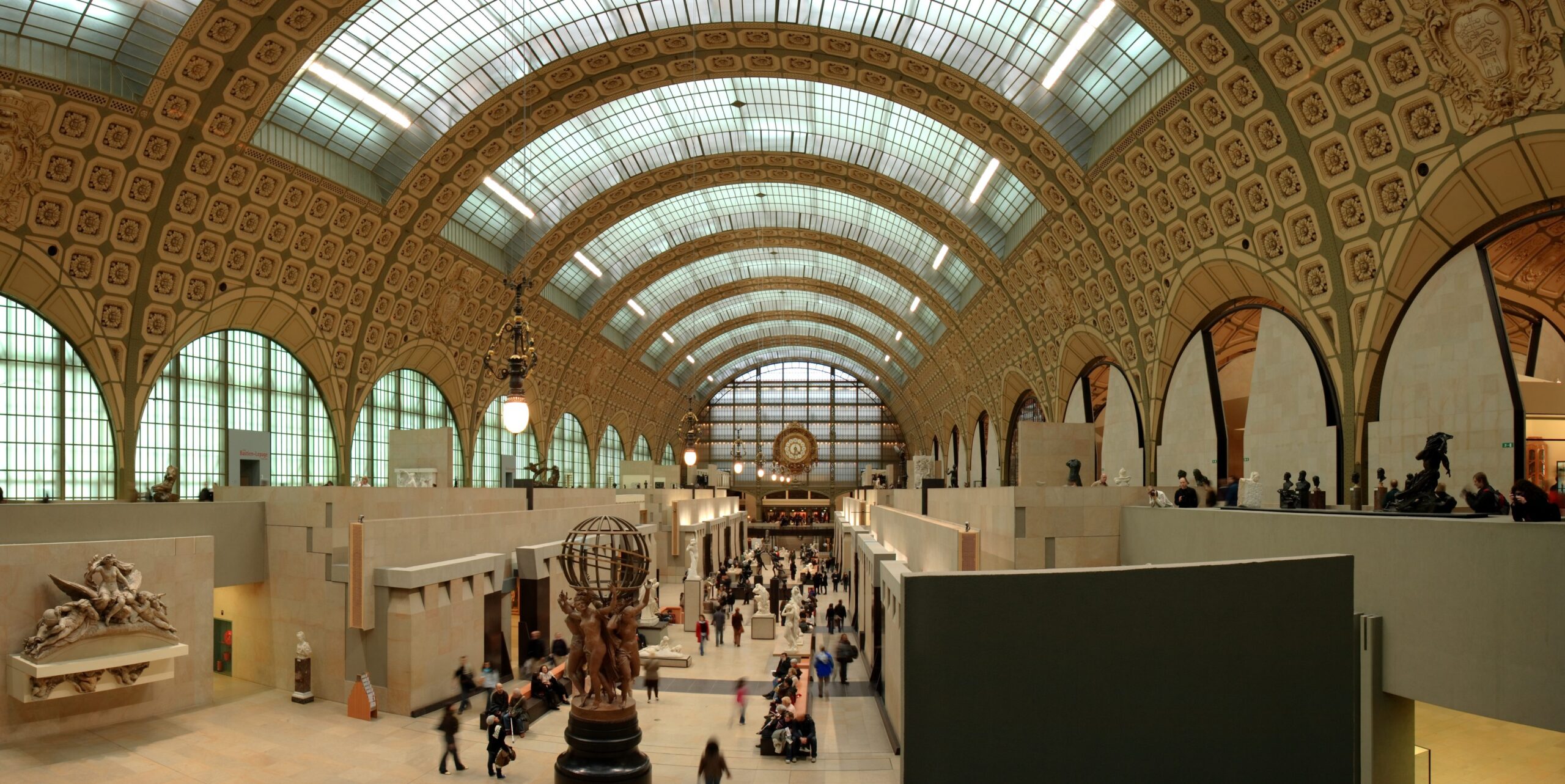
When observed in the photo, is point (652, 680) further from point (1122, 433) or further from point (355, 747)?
point (1122, 433)

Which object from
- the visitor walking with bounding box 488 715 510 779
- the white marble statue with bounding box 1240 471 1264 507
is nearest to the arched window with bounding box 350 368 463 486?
the visitor walking with bounding box 488 715 510 779

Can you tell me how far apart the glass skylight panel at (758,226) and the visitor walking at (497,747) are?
2922 cm

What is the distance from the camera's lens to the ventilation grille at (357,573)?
52.5 ft

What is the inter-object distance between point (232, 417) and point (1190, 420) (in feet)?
84.9

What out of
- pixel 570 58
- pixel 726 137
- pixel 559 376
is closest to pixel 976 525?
pixel 570 58

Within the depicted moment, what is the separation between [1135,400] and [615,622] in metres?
19.7

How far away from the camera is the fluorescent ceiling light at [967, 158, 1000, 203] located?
29828 mm

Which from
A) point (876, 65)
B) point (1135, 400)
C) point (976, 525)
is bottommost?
point (976, 525)

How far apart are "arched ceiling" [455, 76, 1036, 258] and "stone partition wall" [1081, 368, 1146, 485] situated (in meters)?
6.88

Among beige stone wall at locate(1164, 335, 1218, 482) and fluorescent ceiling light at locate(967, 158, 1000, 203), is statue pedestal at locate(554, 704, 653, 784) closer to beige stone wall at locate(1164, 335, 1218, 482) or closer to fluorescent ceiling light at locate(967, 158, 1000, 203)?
beige stone wall at locate(1164, 335, 1218, 482)

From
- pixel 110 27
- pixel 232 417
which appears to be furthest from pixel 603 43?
pixel 232 417

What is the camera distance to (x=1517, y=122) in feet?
43.2

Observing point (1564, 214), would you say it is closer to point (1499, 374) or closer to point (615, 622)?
point (1499, 374)

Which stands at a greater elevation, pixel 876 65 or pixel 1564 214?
pixel 876 65
